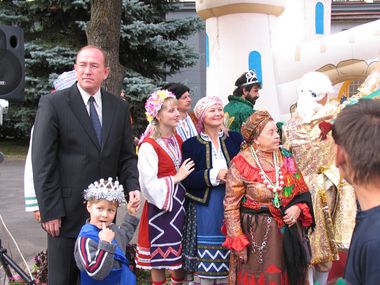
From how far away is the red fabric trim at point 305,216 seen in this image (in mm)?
3312

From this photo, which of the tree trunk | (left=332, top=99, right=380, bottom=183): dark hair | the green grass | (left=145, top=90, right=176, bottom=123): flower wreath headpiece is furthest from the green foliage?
(left=332, top=99, right=380, bottom=183): dark hair

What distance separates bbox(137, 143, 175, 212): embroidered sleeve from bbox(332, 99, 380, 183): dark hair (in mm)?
2316

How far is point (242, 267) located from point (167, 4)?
12.9 m

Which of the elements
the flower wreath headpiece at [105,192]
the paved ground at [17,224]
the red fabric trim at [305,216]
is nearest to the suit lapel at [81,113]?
the flower wreath headpiece at [105,192]

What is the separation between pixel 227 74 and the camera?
715 centimetres

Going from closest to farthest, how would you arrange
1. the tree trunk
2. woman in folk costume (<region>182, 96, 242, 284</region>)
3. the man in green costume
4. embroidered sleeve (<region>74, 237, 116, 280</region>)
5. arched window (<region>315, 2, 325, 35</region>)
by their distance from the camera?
embroidered sleeve (<region>74, 237, 116, 280</region>) → woman in folk costume (<region>182, 96, 242, 284</region>) → the man in green costume → the tree trunk → arched window (<region>315, 2, 325, 35</region>)

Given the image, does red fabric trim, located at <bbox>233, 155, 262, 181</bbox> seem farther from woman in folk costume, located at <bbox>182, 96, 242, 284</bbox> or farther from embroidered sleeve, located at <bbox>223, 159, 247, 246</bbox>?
woman in folk costume, located at <bbox>182, 96, 242, 284</bbox>

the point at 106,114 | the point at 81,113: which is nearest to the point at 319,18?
the point at 106,114

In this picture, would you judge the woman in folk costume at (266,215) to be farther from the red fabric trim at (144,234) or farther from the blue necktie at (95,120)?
the blue necktie at (95,120)

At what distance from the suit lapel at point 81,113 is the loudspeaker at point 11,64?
1.17 m

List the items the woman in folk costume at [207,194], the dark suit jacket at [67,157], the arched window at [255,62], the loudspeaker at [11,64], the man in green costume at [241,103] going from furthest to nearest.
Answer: the arched window at [255,62], the man in green costume at [241,103], the loudspeaker at [11,64], the woman in folk costume at [207,194], the dark suit jacket at [67,157]

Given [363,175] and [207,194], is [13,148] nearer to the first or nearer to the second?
[207,194]

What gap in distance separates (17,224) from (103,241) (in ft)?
15.7

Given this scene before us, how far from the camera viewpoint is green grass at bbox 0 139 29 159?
15.4m
